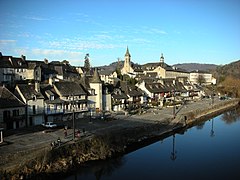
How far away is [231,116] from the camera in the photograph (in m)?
66.9

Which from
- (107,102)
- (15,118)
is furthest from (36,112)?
(107,102)

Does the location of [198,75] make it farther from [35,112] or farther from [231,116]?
[35,112]

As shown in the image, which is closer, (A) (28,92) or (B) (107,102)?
(A) (28,92)

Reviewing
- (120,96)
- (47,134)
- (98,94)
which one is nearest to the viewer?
(47,134)

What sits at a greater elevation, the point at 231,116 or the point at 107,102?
the point at 107,102

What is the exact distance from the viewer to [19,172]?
2330cm

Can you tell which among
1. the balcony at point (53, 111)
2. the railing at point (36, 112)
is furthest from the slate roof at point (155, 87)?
the railing at point (36, 112)

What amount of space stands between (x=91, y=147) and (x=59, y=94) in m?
17.8

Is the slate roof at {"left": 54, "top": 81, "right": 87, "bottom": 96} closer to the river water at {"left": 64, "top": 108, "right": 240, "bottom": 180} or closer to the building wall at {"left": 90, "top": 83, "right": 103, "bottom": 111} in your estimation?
the building wall at {"left": 90, "top": 83, "right": 103, "bottom": 111}

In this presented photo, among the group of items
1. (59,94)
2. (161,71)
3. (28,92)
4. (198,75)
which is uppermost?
(161,71)

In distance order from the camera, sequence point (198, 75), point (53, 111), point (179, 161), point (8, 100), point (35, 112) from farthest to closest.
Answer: point (198, 75)
point (53, 111)
point (35, 112)
point (8, 100)
point (179, 161)

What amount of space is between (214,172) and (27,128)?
26.4 metres

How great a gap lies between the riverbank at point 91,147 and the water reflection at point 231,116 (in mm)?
16548

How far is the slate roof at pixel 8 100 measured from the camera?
37.5m
